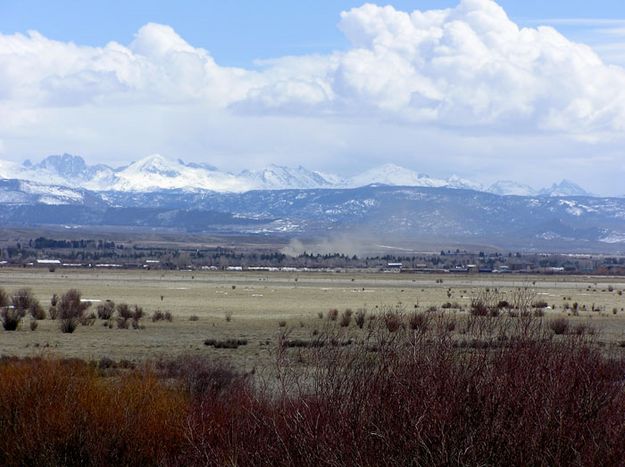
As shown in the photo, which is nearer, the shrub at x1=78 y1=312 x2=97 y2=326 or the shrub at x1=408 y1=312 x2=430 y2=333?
the shrub at x1=408 y1=312 x2=430 y2=333

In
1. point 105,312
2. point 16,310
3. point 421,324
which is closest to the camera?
point 421,324

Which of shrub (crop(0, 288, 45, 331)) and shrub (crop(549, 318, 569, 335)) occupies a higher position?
shrub (crop(549, 318, 569, 335))

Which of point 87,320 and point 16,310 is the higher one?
point 16,310

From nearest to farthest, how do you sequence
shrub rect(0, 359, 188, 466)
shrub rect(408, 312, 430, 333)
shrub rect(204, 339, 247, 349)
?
shrub rect(408, 312, 430, 333) → shrub rect(0, 359, 188, 466) → shrub rect(204, 339, 247, 349)

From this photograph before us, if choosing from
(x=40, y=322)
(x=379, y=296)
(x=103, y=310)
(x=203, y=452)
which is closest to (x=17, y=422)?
(x=203, y=452)

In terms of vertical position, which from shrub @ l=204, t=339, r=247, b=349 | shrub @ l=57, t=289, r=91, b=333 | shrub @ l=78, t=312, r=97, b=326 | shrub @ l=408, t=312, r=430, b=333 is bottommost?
shrub @ l=204, t=339, r=247, b=349

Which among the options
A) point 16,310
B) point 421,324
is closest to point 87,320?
point 16,310

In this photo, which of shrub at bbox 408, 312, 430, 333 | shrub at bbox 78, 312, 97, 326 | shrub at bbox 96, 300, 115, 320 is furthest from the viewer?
shrub at bbox 96, 300, 115, 320

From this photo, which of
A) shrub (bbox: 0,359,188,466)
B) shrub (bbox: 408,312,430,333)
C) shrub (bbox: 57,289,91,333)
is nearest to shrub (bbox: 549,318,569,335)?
shrub (bbox: 408,312,430,333)

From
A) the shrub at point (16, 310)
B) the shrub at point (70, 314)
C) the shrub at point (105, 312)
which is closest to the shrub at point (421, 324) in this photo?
the shrub at point (70, 314)

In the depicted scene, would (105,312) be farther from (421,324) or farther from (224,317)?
(421,324)

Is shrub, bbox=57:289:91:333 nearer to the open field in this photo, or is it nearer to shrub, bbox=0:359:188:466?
the open field

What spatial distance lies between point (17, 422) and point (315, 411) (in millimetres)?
4818

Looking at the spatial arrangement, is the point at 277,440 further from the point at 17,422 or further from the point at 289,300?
the point at 289,300
